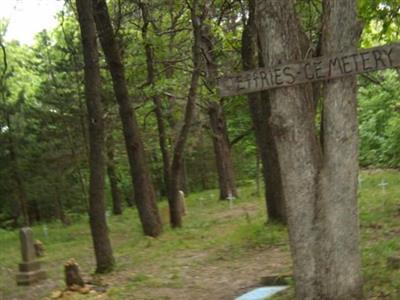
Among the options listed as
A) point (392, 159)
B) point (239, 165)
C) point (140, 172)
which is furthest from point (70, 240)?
point (239, 165)

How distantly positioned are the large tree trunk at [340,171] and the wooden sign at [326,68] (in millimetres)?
105

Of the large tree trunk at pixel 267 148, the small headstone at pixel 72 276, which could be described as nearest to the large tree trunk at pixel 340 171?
the small headstone at pixel 72 276

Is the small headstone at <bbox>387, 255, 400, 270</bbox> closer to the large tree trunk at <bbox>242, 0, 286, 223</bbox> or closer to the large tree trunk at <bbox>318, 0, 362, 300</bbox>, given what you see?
the large tree trunk at <bbox>318, 0, 362, 300</bbox>

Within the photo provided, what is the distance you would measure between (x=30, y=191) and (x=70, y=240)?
7.31 metres

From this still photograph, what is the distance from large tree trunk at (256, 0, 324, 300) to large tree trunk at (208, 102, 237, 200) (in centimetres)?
1688

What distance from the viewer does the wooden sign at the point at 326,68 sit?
5.62m

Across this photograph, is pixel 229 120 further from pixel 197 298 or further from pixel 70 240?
pixel 197 298

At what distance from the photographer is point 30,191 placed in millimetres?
26031

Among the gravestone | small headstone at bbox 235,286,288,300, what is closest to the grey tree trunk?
small headstone at bbox 235,286,288,300

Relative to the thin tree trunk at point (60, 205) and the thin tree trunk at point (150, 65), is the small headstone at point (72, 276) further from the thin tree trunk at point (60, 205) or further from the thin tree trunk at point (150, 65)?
the thin tree trunk at point (60, 205)

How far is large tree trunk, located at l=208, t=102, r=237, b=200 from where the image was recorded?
23031 mm

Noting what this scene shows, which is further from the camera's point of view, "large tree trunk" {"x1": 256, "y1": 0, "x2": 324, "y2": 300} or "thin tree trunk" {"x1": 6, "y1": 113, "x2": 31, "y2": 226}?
"thin tree trunk" {"x1": 6, "y1": 113, "x2": 31, "y2": 226}

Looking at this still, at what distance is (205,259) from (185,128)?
4.97 metres

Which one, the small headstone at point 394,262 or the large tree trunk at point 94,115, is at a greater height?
the large tree trunk at point 94,115
